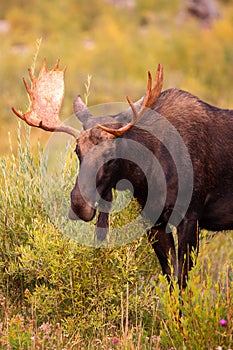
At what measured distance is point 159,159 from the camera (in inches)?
236

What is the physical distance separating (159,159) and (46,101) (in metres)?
1.02

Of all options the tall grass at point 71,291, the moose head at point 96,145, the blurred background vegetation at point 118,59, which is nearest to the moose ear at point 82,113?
the moose head at point 96,145

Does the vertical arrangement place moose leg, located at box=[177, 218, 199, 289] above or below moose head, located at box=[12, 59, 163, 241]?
below

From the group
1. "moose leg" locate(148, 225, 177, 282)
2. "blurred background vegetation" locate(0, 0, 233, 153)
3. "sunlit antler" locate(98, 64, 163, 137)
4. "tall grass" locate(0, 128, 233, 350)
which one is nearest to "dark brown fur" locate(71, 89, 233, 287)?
"moose leg" locate(148, 225, 177, 282)

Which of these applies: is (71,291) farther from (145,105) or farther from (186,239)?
(145,105)

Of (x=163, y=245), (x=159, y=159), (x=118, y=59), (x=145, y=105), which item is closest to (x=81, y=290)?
(x=163, y=245)

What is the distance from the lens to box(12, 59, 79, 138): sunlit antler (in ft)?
19.7

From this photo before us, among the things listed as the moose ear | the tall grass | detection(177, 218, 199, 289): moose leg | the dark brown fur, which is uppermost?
the moose ear

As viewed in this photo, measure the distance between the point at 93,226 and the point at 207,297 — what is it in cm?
142

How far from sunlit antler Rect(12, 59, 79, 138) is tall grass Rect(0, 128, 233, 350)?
1.37 ft

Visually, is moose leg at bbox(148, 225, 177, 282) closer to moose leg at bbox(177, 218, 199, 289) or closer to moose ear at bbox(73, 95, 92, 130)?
moose leg at bbox(177, 218, 199, 289)

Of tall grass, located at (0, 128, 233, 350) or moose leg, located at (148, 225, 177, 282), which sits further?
moose leg, located at (148, 225, 177, 282)

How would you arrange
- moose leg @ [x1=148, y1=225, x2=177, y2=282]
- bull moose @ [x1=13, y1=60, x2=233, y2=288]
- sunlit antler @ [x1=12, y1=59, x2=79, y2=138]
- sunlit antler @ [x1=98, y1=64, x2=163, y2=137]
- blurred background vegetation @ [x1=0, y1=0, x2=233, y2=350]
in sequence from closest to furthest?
blurred background vegetation @ [x1=0, y1=0, x2=233, y2=350]
sunlit antler @ [x1=98, y1=64, x2=163, y2=137]
bull moose @ [x1=13, y1=60, x2=233, y2=288]
sunlit antler @ [x1=12, y1=59, x2=79, y2=138]
moose leg @ [x1=148, y1=225, x2=177, y2=282]

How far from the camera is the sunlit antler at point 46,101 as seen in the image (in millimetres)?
6008
